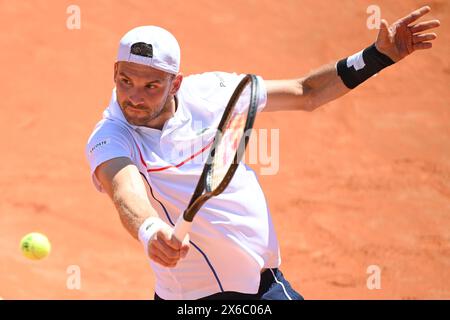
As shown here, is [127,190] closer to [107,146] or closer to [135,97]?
[107,146]

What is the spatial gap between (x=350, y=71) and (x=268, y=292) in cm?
124

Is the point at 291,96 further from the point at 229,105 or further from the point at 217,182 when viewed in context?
the point at 217,182

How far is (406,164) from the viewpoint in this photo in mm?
8094

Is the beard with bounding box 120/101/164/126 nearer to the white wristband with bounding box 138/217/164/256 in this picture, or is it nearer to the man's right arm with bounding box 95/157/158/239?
the man's right arm with bounding box 95/157/158/239

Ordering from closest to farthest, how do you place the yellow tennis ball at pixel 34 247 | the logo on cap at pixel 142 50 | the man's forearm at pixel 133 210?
the man's forearm at pixel 133 210, the logo on cap at pixel 142 50, the yellow tennis ball at pixel 34 247

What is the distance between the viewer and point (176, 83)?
4031 mm

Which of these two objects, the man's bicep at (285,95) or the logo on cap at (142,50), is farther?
the man's bicep at (285,95)

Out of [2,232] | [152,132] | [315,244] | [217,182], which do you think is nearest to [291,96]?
[152,132]

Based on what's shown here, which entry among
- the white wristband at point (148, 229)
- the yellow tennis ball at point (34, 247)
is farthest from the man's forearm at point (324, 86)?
the yellow tennis ball at point (34, 247)

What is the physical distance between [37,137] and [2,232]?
116cm

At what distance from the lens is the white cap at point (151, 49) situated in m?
3.81

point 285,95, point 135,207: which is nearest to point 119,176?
point 135,207

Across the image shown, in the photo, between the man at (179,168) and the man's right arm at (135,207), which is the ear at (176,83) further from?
the man's right arm at (135,207)

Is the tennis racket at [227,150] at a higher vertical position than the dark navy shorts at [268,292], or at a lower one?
higher
